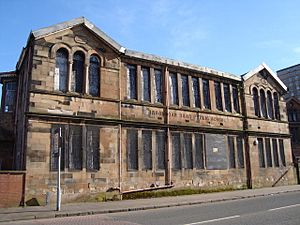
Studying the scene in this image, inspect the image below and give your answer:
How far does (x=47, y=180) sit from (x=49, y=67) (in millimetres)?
5664

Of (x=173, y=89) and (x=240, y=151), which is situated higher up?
(x=173, y=89)

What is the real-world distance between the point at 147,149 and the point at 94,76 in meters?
5.15

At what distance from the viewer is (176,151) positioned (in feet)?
63.1

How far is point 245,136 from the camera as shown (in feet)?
75.4

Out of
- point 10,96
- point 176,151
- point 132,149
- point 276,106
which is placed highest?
point 10,96

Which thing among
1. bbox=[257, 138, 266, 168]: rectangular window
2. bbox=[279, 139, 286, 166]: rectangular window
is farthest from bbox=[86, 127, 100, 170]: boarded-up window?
bbox=[279, 139, 286, 166]: rectangular window

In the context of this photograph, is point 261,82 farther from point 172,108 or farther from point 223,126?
point 172,108

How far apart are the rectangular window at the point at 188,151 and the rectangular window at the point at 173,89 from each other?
228cm

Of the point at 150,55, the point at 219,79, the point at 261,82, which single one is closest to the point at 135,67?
the point at 150,55

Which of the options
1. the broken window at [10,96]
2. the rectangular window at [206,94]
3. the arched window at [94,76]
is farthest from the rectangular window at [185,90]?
Answer: the broken window at [10,96]

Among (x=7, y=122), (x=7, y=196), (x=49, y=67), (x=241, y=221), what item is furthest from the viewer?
(x=7, y=122)

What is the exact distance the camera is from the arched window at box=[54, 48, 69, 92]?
53.3 ft

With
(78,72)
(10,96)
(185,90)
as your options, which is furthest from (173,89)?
(10,96)

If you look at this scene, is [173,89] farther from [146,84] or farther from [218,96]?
[218,96]
